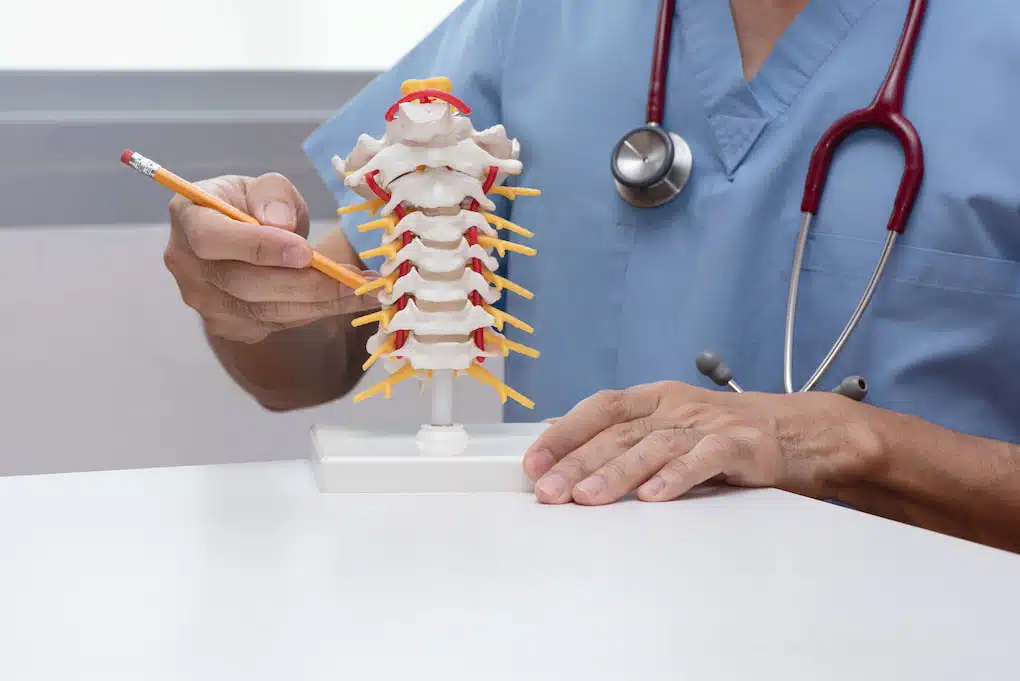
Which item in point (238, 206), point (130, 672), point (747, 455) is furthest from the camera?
point (238, 206)

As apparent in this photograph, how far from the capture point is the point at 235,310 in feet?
2.93

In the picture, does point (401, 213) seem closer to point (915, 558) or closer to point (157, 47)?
point (915, 558)

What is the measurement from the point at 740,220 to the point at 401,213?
1.16 feet

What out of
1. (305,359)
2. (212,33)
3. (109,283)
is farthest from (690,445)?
(212,33)

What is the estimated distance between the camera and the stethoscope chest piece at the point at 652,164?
0.97 metres

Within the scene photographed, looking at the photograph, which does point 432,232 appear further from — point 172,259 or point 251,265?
point 172,259

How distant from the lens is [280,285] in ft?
2.67

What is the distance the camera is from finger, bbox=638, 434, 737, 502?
658 millimetres

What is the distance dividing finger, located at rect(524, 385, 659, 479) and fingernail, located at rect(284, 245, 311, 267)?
7.3 inches

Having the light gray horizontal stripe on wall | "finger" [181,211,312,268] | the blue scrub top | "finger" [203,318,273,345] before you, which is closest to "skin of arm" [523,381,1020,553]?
the blue scrub top

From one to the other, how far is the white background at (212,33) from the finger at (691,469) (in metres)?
1.17

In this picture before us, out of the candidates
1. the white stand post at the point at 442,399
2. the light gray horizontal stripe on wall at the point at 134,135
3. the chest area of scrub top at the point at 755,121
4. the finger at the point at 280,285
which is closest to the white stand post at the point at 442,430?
the white stand post at the point at 442,399

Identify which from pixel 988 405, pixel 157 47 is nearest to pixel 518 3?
pixel 988 405

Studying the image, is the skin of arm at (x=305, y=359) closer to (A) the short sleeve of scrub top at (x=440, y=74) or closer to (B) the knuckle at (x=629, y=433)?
(A) the short sleeve of scrub top at (x=440, y=74)
